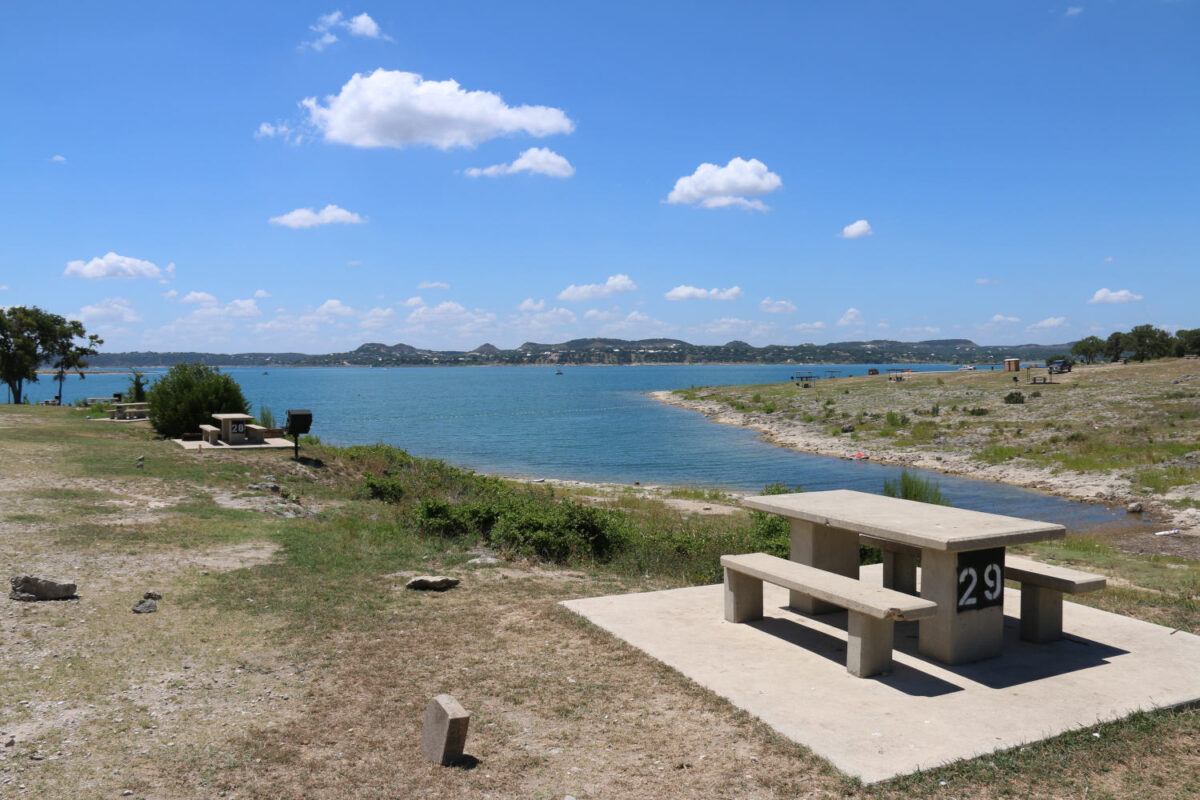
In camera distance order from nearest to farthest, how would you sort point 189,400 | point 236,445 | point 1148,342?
point 236,445 → point 189,400 → point 1148,342

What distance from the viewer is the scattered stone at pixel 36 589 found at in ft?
23.8

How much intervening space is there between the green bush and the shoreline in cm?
2426

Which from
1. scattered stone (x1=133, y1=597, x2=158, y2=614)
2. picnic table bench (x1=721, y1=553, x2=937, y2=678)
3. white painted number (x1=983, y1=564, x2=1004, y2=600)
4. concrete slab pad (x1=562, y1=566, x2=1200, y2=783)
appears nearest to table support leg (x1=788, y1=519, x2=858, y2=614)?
concrete slab pad (x1=562, y1=566, x2=1200, y2=783)

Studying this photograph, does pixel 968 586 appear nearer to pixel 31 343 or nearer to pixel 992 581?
pixel 992 581

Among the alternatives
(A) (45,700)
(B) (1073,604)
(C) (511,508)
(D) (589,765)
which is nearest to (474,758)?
(D) (589,765)

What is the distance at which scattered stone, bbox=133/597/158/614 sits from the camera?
724 centimetres

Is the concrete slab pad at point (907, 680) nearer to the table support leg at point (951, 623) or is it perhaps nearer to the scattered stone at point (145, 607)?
the table support leg at point (951, 623)

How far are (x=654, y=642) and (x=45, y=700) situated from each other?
4451 millimetres

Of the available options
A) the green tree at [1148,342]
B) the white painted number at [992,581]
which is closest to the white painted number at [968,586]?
the white painted number at [992,581]

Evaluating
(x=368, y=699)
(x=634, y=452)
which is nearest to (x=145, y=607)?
(x=368, y=699)

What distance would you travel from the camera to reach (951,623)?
6297 millimetres

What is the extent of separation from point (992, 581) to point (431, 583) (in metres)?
5.47

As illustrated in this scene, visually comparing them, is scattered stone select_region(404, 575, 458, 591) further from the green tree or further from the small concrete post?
the green tree

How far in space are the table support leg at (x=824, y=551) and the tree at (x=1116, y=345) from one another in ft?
293
